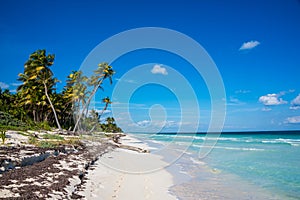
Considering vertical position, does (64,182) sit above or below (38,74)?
below

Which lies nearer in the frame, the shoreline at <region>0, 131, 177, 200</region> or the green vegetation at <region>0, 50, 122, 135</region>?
the shoreline at <region>0, 131, 177, 200</region>

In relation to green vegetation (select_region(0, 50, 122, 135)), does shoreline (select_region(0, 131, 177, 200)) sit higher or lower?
lower

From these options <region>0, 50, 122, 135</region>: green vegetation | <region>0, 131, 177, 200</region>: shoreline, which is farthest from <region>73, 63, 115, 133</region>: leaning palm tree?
<region>0, 131, 177, 200</region>: shoreline

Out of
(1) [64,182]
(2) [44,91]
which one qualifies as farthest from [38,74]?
(1) [64,182]

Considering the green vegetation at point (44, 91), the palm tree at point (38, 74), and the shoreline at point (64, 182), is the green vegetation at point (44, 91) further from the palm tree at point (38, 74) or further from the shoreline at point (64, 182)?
the shoreline at point (64, 182)

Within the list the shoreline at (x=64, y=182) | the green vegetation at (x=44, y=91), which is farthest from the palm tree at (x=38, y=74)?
the shoreline at (x=64, y=182)

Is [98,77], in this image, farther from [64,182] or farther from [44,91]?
[64,182]

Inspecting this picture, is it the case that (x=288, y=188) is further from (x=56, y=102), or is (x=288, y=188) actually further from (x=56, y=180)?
(x=56, y=102)

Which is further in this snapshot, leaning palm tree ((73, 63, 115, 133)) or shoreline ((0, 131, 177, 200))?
leaning palm tree ((73, 63, 115, 133))

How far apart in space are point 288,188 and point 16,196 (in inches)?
419

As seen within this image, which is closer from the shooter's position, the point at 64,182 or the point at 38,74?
the point at 64,182

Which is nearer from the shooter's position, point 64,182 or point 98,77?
point 64,182

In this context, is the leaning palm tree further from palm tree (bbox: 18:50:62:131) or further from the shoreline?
the shoreline

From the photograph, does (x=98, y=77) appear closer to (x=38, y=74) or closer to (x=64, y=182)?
(x=38, y=74)
